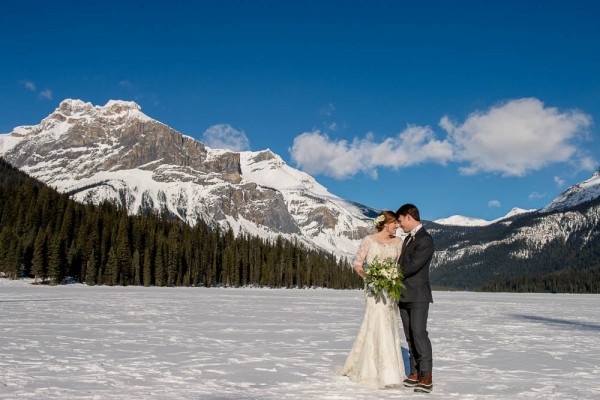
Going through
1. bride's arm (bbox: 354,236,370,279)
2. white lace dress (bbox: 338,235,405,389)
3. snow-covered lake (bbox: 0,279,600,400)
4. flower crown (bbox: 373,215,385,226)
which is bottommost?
snow-covered lake (bbox: 0,279,600,400)

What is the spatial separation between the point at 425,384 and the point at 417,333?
3.03 ft

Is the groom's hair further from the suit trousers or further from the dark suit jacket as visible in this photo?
the suit trousers

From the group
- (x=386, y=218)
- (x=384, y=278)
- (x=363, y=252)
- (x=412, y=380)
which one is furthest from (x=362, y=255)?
(x=412, y=380)

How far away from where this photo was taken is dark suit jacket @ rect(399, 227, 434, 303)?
926 centimetres

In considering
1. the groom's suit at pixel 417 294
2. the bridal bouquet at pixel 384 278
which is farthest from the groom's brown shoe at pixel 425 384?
the bridal bouquet at pixel 384 278

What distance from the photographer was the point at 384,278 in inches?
372

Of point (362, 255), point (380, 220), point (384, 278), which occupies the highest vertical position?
point (380, 220)

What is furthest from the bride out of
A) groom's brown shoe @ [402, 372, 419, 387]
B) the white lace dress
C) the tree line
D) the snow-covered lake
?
the tree line

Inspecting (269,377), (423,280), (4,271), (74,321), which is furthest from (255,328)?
(4,271)

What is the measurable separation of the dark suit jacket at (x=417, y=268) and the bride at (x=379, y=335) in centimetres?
44

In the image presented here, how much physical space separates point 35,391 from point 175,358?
408 cm

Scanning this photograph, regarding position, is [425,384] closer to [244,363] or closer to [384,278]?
[384,278]

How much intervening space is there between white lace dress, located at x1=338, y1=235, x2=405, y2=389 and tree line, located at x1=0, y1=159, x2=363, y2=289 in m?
83.9

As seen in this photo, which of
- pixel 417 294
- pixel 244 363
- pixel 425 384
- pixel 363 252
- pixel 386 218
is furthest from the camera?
pixel 244 363
